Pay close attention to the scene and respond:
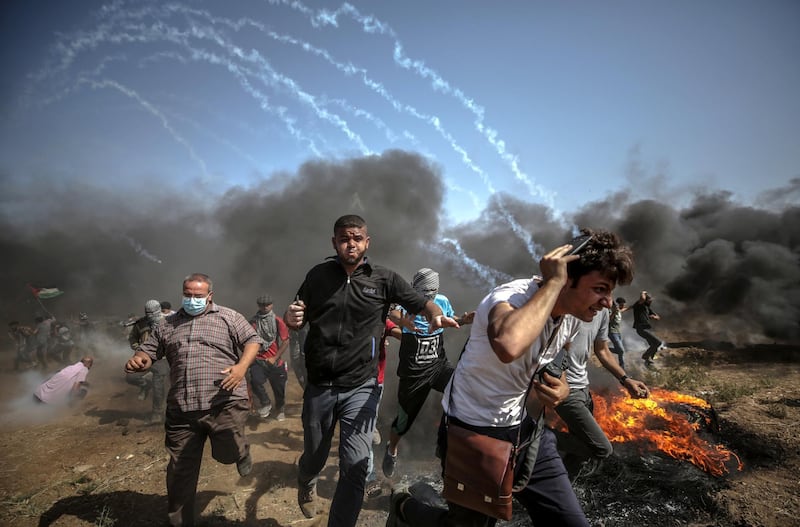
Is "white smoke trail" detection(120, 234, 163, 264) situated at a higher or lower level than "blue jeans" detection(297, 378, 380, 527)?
higher

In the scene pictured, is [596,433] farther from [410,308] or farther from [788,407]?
[788,407]

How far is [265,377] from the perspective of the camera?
667 centimetres

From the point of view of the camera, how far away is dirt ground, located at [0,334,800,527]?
3.73 meters

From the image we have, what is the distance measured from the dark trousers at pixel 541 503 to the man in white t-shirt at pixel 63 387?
9025 mm

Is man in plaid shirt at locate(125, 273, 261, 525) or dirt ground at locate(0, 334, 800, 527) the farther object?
dirt ground at locate(0, 334, 800, 527)

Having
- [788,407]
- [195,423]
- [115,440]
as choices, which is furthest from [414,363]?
[788,407]

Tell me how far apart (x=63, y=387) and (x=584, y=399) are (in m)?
9.94

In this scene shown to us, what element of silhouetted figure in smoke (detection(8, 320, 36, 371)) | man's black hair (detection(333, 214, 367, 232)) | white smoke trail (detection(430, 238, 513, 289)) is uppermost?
white smoke trail (detection(430, 238, 513, 289))

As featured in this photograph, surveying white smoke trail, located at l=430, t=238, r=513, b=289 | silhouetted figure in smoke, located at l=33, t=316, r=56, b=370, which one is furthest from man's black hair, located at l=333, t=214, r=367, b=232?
white smoke trail, located at l=430, t=238, r=513, b=289

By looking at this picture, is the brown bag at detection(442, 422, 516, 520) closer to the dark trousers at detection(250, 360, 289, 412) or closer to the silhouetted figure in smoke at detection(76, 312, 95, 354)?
the dark trousers at detection(250, 360, 289, 412)

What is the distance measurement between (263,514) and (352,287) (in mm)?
2714

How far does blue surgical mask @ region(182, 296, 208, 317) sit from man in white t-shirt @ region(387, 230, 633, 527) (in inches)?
93.4

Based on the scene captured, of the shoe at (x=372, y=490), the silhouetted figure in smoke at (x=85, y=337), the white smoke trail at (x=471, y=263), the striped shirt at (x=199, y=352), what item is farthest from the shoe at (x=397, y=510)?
the white smoke trail at (x=471, y=263)

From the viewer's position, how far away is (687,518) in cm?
361
